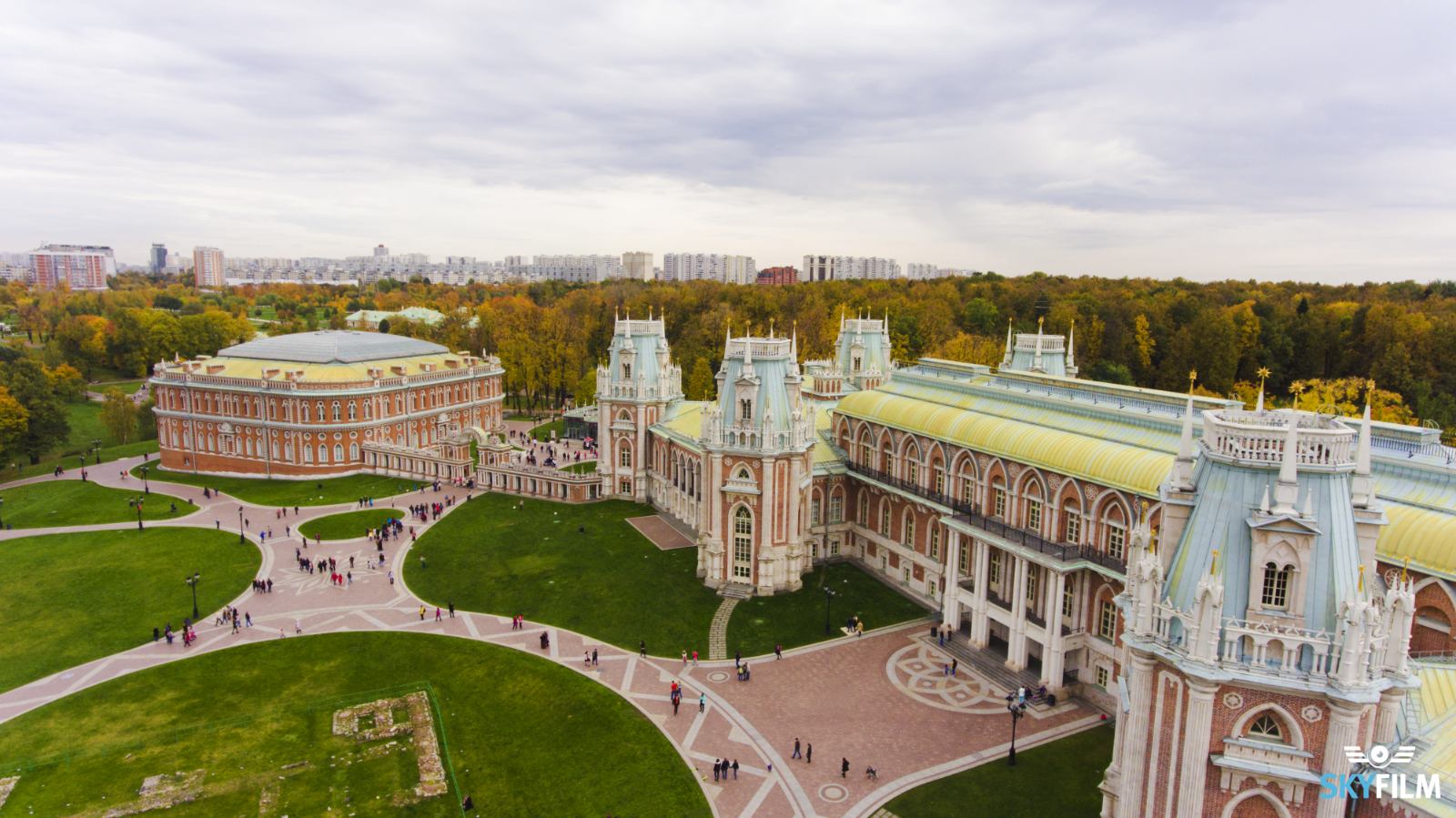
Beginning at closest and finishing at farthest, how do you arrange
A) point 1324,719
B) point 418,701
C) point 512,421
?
point 1324,719 < point 418,701 < point 512,421

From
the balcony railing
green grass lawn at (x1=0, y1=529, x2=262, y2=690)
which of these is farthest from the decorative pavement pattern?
the balcony railing

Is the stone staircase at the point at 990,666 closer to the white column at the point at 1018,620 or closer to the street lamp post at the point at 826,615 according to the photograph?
the white column at the point at 1018,620

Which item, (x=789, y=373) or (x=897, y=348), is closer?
(x=789, y=373)

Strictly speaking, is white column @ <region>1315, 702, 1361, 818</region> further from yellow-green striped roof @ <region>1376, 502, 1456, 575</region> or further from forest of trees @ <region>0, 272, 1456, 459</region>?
forest of trees @ <region>0, 272, 1456, 459</region>

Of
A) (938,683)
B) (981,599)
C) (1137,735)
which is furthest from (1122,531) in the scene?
(1137,735)

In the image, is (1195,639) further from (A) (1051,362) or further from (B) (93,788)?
(A) (1051,362)

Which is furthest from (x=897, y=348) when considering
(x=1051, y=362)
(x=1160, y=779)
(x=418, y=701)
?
(x=1160, y=779)
